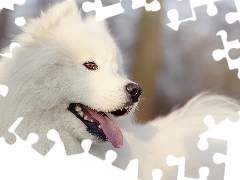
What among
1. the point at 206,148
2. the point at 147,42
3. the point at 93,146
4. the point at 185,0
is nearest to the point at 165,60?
the point at 147,42

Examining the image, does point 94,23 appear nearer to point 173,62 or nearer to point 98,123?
point 98,123

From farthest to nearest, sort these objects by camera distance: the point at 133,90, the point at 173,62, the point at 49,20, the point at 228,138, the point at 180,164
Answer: the point at 173,62 → the point at 228,138 → the point at 180,164 → the point at 49,20 → the point at 133,90

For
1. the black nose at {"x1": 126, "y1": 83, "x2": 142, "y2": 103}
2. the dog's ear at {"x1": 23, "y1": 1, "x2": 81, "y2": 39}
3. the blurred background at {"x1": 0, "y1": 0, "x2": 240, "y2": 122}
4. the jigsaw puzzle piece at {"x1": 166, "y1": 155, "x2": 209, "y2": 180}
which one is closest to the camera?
the black nose at {"x1": 126, "y1": 83, "x2": 142, "y2": 103}

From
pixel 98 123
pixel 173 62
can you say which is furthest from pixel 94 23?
pixel 173 62

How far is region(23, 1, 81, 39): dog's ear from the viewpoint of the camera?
190 centimetres

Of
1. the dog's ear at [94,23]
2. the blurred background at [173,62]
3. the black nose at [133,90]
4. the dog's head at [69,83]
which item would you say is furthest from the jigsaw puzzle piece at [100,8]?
the blurred background at [173,62]

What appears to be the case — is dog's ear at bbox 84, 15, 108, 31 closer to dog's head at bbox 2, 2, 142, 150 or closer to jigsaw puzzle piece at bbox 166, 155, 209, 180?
dog's head at bbox 2, 2, 142, 150

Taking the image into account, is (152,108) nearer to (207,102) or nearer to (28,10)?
(207,102)

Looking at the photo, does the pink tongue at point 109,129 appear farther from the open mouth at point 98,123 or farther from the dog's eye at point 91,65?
the dog's eye at point 91,65

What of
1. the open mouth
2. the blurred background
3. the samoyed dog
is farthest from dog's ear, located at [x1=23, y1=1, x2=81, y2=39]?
the blurred background

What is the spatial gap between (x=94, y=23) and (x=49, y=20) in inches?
11.0

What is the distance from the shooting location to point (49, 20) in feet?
6.28

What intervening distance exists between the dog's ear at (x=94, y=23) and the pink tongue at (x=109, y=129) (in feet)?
1.62

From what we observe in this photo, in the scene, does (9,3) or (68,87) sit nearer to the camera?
(68,87)
